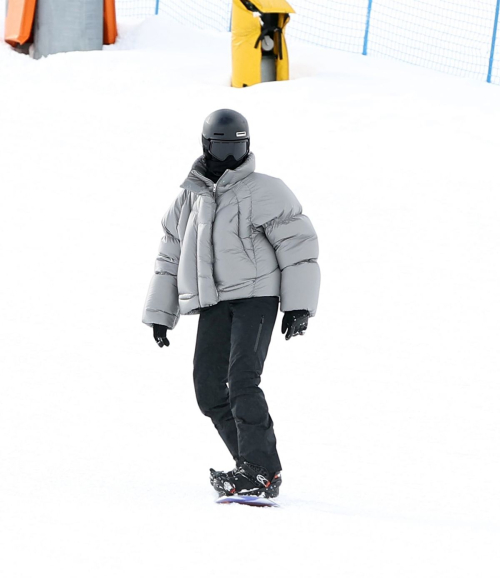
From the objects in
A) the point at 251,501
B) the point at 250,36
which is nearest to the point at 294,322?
the point at 251,501

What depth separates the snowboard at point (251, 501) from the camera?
336 centimetres

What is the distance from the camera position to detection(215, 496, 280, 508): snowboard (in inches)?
132

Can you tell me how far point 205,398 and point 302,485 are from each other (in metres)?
0.75

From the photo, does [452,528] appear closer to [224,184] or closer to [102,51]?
[224,184]

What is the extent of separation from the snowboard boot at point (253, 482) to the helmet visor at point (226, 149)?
1182 mm

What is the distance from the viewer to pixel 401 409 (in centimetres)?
522

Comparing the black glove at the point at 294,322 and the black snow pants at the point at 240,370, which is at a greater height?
the black glove at the point at 294,322

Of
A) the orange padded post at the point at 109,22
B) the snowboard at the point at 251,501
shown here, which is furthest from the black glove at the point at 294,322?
the orange padded post at the point at 109,22

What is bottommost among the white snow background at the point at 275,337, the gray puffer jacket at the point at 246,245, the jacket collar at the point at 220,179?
the white snow background at the point at 275,337

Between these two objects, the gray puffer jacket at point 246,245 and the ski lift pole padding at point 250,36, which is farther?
the ski lift pole padding at point 250,36

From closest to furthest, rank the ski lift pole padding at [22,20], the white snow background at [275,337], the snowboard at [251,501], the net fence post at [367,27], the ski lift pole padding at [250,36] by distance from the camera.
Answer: the white snow background at [275,337], the snowboard at [251,501], the ski lift pole padding at [250,36], the net fence post at [367,27], the ski lift pole padding at [22,20]

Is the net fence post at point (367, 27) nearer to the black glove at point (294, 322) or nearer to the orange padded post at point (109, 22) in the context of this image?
the orange padded post at point (109, 22)

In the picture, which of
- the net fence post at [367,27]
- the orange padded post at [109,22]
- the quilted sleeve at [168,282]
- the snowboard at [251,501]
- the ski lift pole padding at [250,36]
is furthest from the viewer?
the orange padded post at [109,22]

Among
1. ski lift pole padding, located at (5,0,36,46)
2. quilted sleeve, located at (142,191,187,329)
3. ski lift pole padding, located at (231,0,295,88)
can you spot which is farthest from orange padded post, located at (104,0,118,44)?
quilted sleeve, located at (142,191,187,329)
